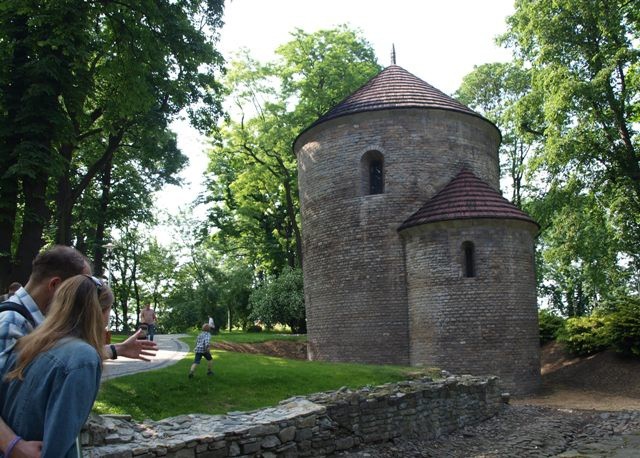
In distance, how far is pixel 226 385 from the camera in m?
11.6

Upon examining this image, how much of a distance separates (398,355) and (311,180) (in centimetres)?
740

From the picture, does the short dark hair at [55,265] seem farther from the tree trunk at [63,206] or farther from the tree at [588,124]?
the tree at [588,124]

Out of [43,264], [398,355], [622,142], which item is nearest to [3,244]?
[43,264]

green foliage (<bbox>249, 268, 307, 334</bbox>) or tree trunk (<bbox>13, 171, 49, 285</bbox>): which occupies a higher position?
tree trunk (<bbox>13, 171, 49, 285</bbox>)

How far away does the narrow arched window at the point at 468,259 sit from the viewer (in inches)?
671

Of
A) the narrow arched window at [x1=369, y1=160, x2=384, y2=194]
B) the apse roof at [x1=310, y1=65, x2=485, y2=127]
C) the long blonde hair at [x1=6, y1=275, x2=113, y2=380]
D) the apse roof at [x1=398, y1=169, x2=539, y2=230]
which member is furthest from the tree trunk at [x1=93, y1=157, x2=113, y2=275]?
the long blonde hair at [x1=6, y1=275, x2=113, y2=380]

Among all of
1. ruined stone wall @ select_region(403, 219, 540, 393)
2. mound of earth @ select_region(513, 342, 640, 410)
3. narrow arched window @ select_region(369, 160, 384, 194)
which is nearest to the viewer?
mound of earth @ select_region(513, 342, 640, 410)

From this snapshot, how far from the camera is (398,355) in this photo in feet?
58.9

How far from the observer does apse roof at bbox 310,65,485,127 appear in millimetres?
19297

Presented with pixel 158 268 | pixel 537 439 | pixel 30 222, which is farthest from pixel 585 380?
pixel 158 268

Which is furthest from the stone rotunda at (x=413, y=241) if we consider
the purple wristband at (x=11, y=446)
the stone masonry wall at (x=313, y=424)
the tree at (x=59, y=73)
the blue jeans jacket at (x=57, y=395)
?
the purple wristband at (x=11, y=446)

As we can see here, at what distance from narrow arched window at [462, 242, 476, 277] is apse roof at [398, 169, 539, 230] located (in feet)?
3.22

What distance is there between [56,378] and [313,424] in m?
7.40

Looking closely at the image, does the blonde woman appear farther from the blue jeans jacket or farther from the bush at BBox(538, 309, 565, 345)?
the bush at BBox(538, 309, 565, 345)
